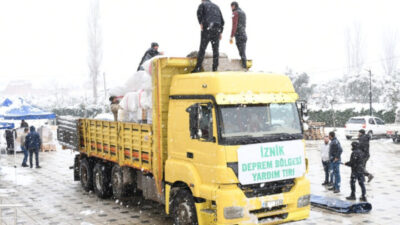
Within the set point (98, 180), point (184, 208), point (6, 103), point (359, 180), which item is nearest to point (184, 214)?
point (184, 208)

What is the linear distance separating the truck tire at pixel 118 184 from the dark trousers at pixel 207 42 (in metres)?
4.02

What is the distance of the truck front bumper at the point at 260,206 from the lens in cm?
733

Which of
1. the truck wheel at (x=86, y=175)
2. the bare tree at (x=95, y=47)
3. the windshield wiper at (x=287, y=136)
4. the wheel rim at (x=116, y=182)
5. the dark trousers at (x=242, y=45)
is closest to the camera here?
the windshield wiper at (x=287, y=136)

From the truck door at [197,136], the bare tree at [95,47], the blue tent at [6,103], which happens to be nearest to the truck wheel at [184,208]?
the truck door at [197,136]

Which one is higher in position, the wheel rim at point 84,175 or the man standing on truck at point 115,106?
the man standing on truck at point 115,106

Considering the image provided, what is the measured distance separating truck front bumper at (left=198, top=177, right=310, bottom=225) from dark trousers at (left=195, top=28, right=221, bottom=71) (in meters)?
2.71

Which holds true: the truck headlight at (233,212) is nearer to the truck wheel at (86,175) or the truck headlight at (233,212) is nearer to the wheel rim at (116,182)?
the wheel rim at (116,182)

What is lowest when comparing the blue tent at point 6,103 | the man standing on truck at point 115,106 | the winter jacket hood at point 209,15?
the man standing on truck at point 115,106

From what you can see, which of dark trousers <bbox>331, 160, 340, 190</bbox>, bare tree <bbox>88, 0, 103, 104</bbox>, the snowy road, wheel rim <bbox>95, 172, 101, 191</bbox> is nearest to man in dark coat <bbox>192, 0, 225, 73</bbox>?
the snowy road

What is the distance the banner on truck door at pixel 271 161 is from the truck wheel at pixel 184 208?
4.01 feet

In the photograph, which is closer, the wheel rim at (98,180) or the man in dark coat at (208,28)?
the man in dark coat at (208,28)

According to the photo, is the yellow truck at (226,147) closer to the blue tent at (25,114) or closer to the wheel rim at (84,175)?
the wheel rim at (84,175)

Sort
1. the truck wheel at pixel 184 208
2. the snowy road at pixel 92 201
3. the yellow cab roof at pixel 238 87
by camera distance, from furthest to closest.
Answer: the snowy road at pixel 92 201, the truck wheel at pixel 184 208, the yellow cab roof at pixel 238 87

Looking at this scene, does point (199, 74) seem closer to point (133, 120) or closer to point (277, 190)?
point (277, 190)
